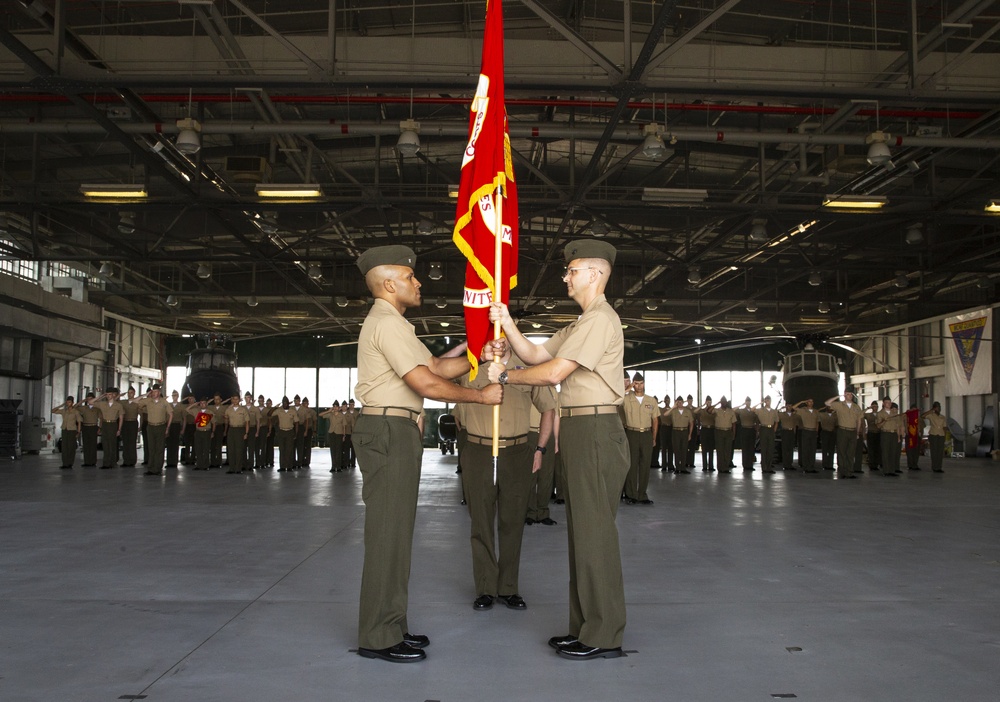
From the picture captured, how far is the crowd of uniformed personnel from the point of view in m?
15.0

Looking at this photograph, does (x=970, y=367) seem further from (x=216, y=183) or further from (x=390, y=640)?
(x=390, y=640)

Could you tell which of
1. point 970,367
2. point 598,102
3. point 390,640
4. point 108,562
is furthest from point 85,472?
point 970,367

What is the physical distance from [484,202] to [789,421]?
1551 centimetres

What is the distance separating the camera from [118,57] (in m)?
9.69

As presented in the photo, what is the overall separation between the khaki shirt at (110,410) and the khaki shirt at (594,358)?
14457 mm

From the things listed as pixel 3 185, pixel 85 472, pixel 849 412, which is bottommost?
pixel 85 472

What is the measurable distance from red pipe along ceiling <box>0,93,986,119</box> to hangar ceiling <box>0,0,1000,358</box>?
50 millimetres

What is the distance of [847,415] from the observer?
48.7 ft

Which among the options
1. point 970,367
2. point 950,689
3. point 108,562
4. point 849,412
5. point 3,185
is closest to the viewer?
point 950,689

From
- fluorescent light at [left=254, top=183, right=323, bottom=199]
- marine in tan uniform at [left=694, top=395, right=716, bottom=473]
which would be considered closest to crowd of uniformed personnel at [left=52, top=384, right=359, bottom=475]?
fluorescent light at [left=254, top=183, right=323, bottom=199]

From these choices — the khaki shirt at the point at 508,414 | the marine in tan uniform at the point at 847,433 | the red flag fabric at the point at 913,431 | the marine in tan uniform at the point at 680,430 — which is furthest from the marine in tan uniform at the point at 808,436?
the khaki shirt at the point at 508,414

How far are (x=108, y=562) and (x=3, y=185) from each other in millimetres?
11581

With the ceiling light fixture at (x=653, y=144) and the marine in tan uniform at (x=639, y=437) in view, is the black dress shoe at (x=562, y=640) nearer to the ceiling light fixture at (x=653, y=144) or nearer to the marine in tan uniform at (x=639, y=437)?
the marine in tan uniform at (x=639, y=437)

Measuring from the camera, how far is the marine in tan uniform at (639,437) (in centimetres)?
998
